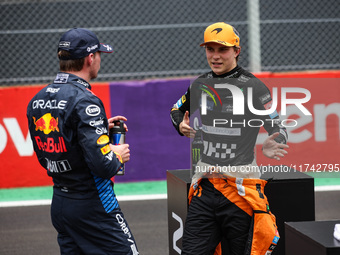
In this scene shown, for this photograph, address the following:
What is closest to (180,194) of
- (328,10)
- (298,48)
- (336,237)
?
(336,237)

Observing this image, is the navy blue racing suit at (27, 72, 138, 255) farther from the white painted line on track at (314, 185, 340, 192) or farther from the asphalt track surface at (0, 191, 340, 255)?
the white painted line on track at (314, 185, 340, 192)

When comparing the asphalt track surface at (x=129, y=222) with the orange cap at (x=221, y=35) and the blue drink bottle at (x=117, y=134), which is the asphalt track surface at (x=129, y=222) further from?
the orange cap at (x=221, y=35)

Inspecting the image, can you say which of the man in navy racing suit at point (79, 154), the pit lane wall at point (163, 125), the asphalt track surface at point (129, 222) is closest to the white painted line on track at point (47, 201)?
the asphalt track surface at point (129, 222)

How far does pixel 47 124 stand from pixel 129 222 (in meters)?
3.71

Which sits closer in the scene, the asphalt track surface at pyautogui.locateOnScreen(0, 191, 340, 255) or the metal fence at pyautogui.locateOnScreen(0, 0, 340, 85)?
the asphalt track surface at pyautogui.locateOnScreen(0, 191, 340, 255)

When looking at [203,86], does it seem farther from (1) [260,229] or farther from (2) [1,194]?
(2) [1,194]

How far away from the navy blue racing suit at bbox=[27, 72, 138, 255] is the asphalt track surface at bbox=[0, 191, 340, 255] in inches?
94.2

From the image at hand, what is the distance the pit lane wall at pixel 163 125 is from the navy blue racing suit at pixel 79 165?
507 cm

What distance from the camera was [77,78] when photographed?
3736mm

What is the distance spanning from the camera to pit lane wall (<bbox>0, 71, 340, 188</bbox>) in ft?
28.8

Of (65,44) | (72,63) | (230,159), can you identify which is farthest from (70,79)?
(230,159)

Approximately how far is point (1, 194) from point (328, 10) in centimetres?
954

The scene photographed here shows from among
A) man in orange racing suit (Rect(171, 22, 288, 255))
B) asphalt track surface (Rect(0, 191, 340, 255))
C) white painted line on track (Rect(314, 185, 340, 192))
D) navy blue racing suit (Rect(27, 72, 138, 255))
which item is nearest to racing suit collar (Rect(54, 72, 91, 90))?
navy blue racing suit (Rect(27, 72, 138, 255))

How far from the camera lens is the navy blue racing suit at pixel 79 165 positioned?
11.7 ft
